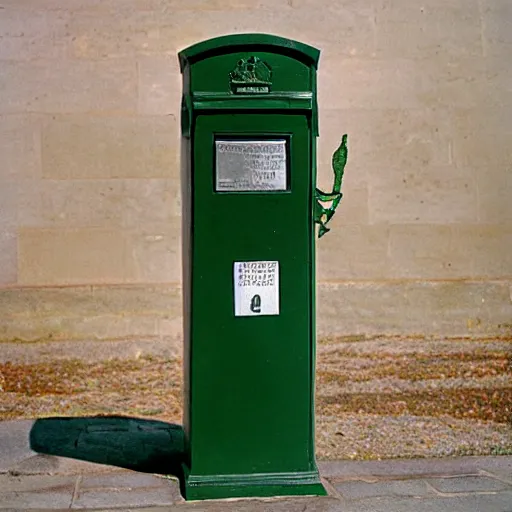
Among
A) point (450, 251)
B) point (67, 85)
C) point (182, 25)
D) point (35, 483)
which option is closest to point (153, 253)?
point (67, 85)

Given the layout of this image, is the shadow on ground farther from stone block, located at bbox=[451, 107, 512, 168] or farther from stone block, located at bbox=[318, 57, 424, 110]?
stone block, located at bbox=[451, 107, 512, 168]

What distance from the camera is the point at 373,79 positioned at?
27.5 feet

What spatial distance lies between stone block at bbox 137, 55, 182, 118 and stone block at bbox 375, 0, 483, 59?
166 centimetres

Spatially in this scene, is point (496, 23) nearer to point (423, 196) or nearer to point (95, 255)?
point (423, 196)

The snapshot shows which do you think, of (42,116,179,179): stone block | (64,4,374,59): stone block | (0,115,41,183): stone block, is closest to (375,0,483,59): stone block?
(64,4,374,59): stone block

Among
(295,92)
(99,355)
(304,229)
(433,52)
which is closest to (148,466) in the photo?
(304,229)

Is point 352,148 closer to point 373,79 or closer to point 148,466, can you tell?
point 373,79

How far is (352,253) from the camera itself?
847 cm

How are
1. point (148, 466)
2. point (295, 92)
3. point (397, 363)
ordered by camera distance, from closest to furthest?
1. point (295, 92)
2. point (148, 466)
3. point (397, 363)

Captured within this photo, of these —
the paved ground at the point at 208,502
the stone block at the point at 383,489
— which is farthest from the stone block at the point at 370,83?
the stone block at the point at 383,489

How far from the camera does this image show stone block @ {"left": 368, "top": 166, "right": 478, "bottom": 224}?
27.8 ft

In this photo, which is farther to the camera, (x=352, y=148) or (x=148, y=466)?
(x=352, y=148)

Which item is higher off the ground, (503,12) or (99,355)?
(503,12)

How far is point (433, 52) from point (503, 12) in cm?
67
